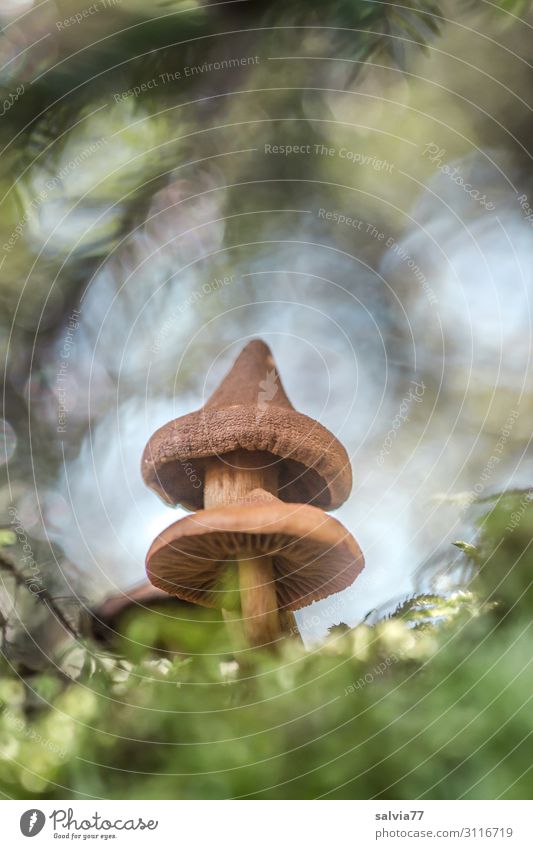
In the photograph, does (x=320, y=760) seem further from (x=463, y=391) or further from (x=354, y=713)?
(x=463, y=391)

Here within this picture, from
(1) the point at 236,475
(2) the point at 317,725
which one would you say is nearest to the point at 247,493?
(1) the point at 236,475

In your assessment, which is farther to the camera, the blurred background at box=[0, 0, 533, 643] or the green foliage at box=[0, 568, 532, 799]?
the blurred background at box=[0, 0, 533, 643]
